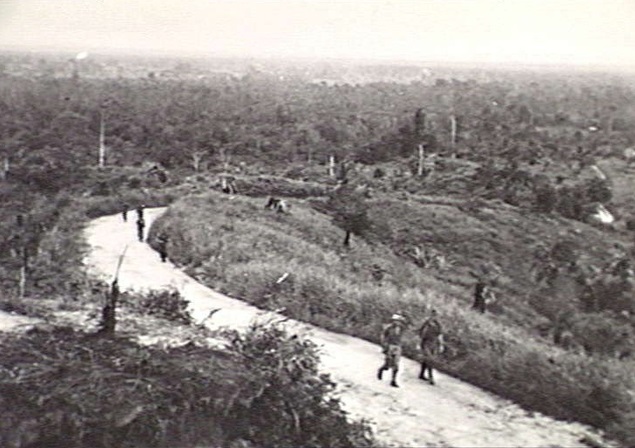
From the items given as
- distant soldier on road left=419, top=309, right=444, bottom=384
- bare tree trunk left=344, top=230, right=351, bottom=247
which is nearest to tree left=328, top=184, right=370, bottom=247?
bare tree trunk left=344, top=230, right=351, bottom=247

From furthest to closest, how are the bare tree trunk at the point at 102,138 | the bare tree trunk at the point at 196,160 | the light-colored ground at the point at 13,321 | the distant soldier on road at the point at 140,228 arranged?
the bare tree trunk at the point at 196,160 → the distant soldier on road at the point at 140,228 → the bare tree trunk at the point at 102,138 → the light-colored ground at the point at 13,321

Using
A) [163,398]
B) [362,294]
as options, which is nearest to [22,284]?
[163,398]

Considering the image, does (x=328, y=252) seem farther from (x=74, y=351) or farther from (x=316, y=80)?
(x=74, y=351)

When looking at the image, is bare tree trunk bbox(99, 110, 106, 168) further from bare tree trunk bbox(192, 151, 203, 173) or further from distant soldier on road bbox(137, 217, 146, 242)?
bare tree trunk bbox(192, 151, 203, 173)

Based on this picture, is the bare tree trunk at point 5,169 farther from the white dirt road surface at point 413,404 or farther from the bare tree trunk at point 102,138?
the white dirt road surface at point 413,404

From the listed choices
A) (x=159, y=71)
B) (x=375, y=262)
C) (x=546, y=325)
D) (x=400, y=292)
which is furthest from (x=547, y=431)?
(x=159, y=71)

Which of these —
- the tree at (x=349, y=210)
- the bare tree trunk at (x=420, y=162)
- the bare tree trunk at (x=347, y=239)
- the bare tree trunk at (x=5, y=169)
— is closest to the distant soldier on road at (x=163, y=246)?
the bare tree trunk at (x=5, y=169)

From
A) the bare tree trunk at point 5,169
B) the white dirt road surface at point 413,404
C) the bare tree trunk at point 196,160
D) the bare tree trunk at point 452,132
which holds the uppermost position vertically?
the bare tree trunk at point 452,132

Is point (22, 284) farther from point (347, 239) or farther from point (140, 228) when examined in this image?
point (347, 239)
